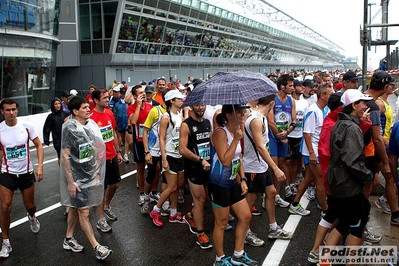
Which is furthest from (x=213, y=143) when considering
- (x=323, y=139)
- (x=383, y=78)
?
(x=383, y=78)

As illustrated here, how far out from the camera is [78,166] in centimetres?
484

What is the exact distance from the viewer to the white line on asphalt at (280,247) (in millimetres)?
4566

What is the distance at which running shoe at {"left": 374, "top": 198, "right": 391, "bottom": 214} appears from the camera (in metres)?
6.02

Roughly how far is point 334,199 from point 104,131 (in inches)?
134

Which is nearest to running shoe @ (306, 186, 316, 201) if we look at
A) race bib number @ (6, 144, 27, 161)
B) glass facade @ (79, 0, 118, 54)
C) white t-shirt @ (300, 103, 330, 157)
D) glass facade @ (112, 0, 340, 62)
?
white t-shirt @ (300, 103, 330, 157)

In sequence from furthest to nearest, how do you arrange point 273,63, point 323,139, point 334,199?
point 273,63, point 323,139, point 334,199

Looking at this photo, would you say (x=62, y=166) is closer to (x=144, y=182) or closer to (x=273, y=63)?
(x=144, y=182)

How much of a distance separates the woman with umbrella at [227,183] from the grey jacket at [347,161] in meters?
0.97

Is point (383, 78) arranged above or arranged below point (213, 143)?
above

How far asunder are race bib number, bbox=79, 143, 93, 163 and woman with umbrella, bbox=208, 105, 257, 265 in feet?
5.24

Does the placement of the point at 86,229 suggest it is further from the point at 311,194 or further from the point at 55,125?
the point at 311,194

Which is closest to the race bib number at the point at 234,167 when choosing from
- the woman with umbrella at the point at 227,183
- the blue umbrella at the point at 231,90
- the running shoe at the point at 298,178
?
the woman with umbrella at the point at 227,183

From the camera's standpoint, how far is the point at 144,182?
7.10 metres

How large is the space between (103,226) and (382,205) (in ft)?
13.9
